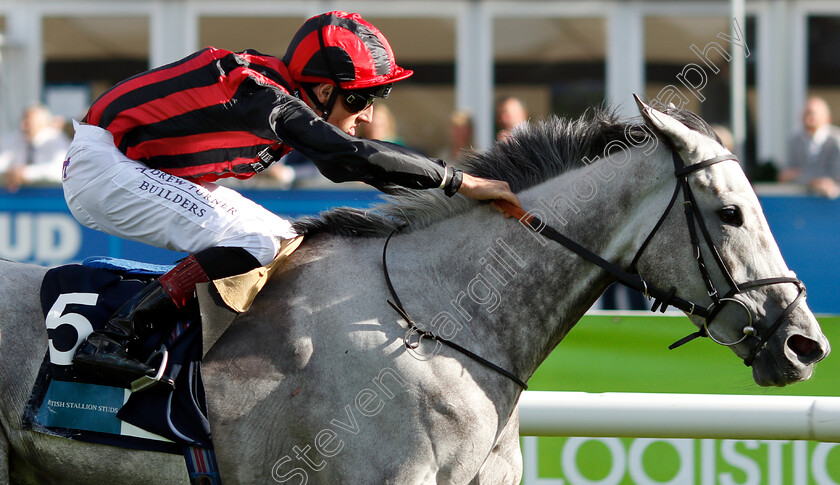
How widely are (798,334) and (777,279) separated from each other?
0.18 meters

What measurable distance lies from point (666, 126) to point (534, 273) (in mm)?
650

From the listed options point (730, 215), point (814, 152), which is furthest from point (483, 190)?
point (814, 152)

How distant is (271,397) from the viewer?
10.3 feet

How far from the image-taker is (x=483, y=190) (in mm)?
3275

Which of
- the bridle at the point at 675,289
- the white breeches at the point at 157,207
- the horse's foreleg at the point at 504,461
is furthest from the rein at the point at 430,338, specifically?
the white breeches at the point at 157,207

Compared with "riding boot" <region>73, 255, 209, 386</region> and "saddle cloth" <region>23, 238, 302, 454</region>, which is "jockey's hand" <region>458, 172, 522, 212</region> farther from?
"riding boot" <region>73, 255, 209, 386</region>

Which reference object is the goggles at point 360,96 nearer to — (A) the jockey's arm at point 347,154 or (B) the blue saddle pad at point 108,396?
(A) the jockey's arm at point 347,154

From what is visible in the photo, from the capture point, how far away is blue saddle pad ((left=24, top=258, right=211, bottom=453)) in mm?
3131

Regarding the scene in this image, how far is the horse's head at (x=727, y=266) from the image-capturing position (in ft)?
10.2

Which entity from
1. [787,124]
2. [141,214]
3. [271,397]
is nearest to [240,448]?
[271,397]

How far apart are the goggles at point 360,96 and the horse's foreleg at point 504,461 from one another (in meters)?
1.21

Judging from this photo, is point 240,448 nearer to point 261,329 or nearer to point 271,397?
point 271,397

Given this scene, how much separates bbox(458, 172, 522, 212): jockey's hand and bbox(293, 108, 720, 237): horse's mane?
0.12m

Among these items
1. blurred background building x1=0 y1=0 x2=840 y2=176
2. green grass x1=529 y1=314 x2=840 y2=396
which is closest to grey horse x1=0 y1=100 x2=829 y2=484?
green grass x1=529 y1=314 x2=840 y2=396
